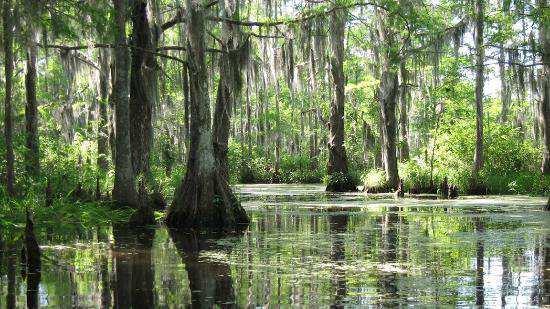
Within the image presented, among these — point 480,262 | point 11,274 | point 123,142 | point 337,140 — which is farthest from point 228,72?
point 337,140

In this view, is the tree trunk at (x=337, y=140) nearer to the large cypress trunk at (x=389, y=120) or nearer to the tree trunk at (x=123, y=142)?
the large cypress trunk at (x=389, y=120)

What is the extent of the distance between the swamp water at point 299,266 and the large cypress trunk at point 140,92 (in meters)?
4.12

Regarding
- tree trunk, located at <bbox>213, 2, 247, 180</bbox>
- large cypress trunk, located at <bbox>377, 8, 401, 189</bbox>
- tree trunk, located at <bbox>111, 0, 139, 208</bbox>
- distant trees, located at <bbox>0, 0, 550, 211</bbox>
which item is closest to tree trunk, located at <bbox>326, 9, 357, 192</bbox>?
distant trees, located at <bbox>0, 0, 550, 211</bbox>

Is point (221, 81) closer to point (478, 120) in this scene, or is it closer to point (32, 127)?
point (32, 127)

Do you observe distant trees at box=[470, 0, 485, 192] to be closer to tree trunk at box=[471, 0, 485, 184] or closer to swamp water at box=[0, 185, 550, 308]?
tree trunk at box=[471, 0, 485, 184]

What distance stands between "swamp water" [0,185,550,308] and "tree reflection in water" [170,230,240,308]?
0.4 inches

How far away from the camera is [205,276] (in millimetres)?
7070

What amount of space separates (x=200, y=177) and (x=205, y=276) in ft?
17.2

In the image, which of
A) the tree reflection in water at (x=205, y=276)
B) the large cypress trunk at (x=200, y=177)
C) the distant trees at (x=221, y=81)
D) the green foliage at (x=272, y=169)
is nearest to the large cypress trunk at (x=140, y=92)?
the distant trees at (x=221, y=81)

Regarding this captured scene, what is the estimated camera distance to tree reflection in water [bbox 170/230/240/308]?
5.82 metres

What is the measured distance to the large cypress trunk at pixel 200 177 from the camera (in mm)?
12273

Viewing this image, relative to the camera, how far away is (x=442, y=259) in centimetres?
831

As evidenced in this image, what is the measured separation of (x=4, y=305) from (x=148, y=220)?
7.44 m

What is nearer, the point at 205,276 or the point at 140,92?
the point at 205,276
